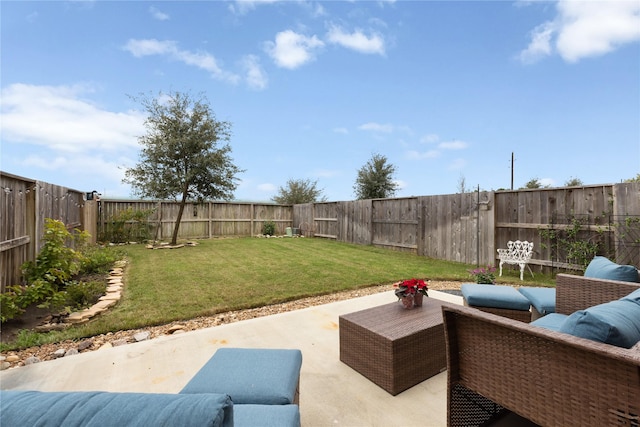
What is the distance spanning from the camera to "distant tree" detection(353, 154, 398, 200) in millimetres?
16875

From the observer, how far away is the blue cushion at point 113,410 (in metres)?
0.59

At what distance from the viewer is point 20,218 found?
4023mm

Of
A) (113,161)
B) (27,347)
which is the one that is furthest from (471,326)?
(113,161)

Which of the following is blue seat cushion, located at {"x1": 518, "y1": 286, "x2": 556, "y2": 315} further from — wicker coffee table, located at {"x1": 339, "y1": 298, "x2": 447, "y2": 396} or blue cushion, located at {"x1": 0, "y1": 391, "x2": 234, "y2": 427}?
blue cushion, located at {"x1": 0, "y1": 391, "x2": 234, "y2": 427}

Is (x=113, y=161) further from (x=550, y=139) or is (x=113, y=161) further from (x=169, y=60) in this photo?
(x=550, y=139)

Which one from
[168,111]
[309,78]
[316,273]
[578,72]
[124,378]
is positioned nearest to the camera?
[124,378]

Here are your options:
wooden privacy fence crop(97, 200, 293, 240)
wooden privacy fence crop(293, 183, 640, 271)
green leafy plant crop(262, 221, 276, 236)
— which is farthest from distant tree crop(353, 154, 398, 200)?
wooden privacy fence crop(293, 183, 640, 271)

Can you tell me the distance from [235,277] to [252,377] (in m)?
4.29

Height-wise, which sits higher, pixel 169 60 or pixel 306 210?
pixel 169 60

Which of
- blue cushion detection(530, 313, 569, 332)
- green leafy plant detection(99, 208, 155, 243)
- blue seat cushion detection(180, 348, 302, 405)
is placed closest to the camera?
blue seat cushion detection(180, 348, 302, 405)

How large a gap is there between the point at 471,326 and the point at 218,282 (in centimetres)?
454

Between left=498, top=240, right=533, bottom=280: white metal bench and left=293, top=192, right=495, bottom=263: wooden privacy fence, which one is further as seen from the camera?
left=293, top=192, right=495, bottom=263: wooden privacy fence

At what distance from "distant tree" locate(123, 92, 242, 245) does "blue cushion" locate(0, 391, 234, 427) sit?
399 inches

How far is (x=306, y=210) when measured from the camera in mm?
13992
